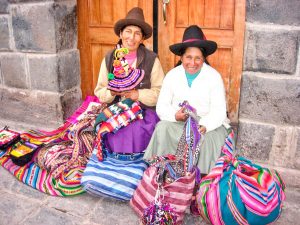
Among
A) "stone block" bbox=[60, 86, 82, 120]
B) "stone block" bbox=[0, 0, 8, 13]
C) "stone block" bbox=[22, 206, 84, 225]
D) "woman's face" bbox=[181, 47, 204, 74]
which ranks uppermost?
"stone block" bbox=[0, 0, 8, 13]

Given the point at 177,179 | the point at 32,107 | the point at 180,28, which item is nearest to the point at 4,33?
the point at 32,107

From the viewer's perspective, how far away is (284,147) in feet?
9.69

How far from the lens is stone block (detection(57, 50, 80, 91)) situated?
3710mm

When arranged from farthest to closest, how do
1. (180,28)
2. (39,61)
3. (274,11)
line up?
(39,61)
(180,28)
(274,11)

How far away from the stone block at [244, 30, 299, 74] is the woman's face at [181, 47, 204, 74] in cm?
38

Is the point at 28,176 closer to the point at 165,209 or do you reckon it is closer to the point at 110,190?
the point at 110,190

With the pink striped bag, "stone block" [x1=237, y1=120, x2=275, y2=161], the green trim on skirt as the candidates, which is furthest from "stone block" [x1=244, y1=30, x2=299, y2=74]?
the pink striped bag

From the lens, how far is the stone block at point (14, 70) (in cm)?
388

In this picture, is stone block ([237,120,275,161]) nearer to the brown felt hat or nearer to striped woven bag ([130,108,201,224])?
striped woven bag ([130,108,201,224])

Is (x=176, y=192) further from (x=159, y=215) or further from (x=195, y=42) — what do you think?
(x=195, y=42)

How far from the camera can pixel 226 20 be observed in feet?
10.4

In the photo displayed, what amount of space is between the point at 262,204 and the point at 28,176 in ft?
6.74

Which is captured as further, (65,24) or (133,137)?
(65,24)

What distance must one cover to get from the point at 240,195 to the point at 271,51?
45.8 inches
